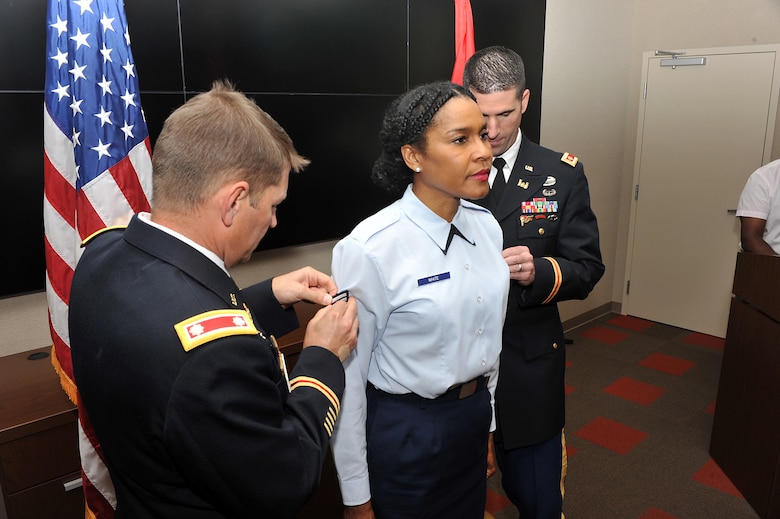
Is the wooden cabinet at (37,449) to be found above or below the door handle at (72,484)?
above

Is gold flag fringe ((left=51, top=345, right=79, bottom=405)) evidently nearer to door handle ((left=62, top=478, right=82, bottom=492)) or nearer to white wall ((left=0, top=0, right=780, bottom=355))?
door handle ((left=62, top=478, right=82, bottom=492))

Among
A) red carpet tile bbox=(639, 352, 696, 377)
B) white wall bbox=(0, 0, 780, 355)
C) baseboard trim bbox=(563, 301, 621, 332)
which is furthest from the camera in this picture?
baseboard trim bbox=(563, 301, 621, 332)

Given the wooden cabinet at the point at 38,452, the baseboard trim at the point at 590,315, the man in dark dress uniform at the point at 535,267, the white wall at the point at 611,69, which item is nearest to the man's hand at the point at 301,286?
the man in dark dress uniform at the point at 535,267

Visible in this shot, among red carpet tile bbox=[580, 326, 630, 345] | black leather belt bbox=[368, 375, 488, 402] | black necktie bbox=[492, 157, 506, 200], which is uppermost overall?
black necktie bbox=[492, 157, 506, 200]

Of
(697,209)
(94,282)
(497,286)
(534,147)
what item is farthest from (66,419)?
(697,209)

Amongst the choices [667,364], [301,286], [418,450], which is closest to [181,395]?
[301,286]

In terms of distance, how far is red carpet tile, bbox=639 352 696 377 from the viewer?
4145mm

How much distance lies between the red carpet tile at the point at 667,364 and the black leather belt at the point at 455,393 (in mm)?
3166

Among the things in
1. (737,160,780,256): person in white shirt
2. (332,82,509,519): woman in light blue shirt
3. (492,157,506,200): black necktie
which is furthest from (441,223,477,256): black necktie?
(737,160,780,256): person in white shirt

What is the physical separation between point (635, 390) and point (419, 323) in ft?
9.80

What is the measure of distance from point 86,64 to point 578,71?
3.62 metres

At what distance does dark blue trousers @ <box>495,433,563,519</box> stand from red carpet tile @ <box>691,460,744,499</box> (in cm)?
143

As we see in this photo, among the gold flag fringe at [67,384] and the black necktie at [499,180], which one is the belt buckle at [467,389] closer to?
the black necktie at [499,180]

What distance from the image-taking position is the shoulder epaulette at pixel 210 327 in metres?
0.84
